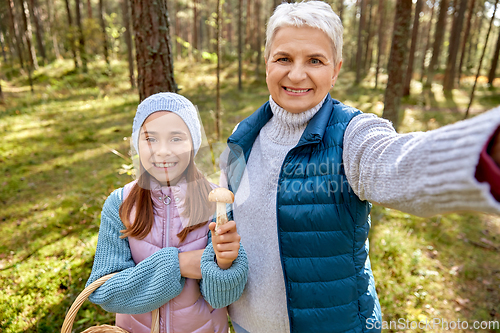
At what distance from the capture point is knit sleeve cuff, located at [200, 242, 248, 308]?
58.9 inches

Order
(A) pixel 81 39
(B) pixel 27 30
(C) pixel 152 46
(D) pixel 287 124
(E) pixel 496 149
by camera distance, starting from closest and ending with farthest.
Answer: (E) pixel 496 149 < (D) pixel 287 124 < (C) pixel 152 46 < (B) pixel 27 30 < (A) pixel 81 39

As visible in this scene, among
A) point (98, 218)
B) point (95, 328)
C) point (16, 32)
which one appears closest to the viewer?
point (95, 328)

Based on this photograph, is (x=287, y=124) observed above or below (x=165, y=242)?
above

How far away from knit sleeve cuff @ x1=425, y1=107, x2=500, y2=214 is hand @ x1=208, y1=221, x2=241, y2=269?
91 cm

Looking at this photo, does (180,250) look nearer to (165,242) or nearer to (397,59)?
(165,242)

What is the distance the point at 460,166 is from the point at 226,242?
1.07 meters

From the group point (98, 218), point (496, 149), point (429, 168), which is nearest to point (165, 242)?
point (429, 168)

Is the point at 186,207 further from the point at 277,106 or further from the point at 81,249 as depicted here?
the point at 81,249

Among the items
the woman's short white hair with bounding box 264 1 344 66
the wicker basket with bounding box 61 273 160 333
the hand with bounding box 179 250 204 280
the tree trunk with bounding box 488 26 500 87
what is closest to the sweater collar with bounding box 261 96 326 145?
the woman's short white hair with bounding box 264 1 344 66

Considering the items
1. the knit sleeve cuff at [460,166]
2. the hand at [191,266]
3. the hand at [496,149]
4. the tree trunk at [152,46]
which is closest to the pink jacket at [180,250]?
the hand at [191,266]

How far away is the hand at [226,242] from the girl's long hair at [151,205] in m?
0.33

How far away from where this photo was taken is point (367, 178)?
1.11m

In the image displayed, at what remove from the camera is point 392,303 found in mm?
3379

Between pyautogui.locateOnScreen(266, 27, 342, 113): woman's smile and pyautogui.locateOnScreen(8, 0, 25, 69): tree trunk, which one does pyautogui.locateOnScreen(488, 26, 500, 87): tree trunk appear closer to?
pyautogui.locateOnScreen(266, 27, 342, 113): woman's smile
